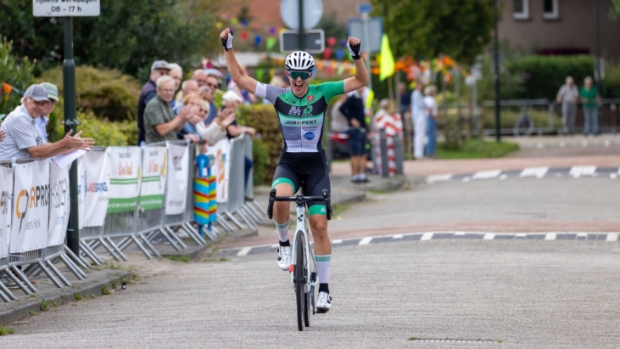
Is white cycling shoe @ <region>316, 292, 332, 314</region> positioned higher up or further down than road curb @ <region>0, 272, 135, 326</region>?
higher up

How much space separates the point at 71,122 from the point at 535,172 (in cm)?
1551

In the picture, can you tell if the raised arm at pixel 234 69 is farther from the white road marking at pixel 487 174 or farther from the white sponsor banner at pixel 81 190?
the white road marking at pixel 487 174

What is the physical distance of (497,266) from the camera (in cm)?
1298

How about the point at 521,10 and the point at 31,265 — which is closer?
the point at 31,265

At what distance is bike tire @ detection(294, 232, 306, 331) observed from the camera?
29.8ft

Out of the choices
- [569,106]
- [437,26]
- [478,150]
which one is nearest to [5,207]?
[478,150]

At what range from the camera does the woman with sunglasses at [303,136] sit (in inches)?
396

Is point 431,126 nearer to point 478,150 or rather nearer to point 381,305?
point 478,150

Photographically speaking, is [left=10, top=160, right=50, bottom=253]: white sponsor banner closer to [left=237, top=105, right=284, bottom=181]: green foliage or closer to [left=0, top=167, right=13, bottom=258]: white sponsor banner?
[left=0, top=167, right=13, bottom=258]: white sponsor banner

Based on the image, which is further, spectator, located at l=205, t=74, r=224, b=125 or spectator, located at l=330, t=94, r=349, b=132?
spectator, located at l=330, t=94, r=349, b=132

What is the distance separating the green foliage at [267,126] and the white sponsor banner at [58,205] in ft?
35.3

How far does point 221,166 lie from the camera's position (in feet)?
55.9

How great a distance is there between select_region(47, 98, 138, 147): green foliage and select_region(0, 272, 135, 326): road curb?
10.8 feet

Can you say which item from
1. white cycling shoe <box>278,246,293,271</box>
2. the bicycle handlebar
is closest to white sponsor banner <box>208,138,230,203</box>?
white cycling shoe <box>278,246,293,271</box>
